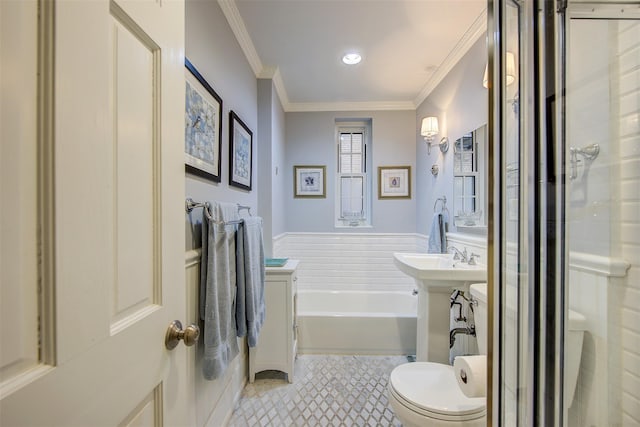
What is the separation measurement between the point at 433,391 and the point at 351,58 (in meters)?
2.24

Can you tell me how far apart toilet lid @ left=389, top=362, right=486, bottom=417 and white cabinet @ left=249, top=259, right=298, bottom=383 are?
2.80 ft

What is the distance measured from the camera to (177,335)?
26.6 inches

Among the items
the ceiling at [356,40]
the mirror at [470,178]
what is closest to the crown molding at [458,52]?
the ceiling at [356,40]

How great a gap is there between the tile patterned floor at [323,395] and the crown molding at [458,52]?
7.81 feet

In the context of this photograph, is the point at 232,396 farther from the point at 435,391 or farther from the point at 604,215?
the point at 604,215

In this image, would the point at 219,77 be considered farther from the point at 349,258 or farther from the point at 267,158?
the point at 349,258

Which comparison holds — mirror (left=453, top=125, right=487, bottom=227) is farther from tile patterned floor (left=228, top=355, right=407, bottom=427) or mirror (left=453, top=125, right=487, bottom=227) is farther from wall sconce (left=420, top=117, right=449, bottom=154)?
tile patterned floor (left=228, top=355, right=407, bottom=427)

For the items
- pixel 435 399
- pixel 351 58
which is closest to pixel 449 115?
pixel 351 58

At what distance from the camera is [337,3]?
164 centimetres

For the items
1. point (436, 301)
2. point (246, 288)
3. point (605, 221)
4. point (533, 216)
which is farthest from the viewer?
point (436, 301)

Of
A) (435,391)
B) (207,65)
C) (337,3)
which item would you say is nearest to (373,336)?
(435,391)

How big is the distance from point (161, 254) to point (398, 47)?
2.16 metres

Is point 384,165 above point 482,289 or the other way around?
above

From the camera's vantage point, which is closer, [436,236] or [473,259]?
[473,259]
